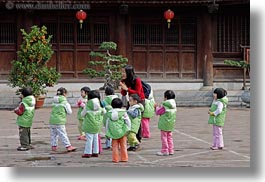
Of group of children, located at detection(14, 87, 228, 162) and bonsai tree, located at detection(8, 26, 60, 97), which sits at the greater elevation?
bonsai tree, located at detection(8, 26, 60, 97)

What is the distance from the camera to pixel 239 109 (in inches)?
727

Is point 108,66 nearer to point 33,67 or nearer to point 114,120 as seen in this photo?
point 33,67

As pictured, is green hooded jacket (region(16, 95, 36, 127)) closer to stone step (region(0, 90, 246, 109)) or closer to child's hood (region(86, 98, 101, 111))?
child's hood (region(86, 98, 101, 111))

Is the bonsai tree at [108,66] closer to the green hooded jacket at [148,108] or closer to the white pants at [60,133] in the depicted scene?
the green hooded jacket at [148,108]

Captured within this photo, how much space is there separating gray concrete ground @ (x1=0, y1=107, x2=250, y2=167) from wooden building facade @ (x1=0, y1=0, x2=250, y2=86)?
18.9ft

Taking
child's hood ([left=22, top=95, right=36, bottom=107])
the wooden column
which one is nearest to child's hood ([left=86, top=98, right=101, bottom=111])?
child's hood ([left=22, top=95, right=36, bottom=107])

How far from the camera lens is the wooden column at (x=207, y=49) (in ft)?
65.8

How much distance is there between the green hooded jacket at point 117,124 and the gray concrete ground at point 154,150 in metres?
0.46

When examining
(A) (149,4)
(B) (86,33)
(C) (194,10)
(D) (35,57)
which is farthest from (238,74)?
(D) (35,57)

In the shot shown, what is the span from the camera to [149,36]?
2019 cm

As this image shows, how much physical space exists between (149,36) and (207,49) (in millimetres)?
2262

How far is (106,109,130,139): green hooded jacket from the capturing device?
26.2ft

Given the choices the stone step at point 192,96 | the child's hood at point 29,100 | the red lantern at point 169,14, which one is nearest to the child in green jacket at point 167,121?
the child's hood at point 29,100

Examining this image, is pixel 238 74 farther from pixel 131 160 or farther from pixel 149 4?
pixel 131 160
